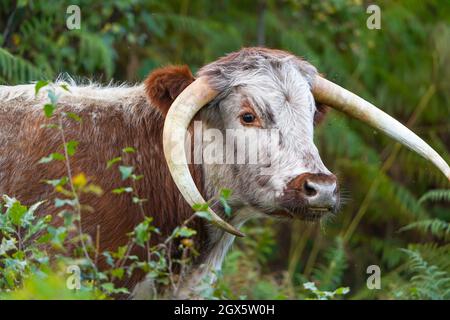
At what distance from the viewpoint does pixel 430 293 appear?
875cm

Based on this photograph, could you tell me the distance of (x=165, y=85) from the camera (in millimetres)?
8039

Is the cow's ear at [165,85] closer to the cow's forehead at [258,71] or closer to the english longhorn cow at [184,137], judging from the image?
the english longhorn cow at [184,137]

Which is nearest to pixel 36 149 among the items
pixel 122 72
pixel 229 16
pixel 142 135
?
pixel 142 135

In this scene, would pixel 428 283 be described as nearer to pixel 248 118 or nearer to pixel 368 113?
pixel 368 113

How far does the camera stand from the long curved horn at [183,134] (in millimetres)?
7418

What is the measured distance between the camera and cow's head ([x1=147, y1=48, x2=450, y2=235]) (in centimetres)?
754

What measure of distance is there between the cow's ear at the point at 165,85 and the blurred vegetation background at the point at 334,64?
363cm

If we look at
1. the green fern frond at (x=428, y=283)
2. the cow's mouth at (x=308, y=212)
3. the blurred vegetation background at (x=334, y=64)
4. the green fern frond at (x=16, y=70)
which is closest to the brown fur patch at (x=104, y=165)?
the cow's mouth at (x=308, y=212)

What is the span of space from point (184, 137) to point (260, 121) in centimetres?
61

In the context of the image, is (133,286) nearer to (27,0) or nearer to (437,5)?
(27,0)

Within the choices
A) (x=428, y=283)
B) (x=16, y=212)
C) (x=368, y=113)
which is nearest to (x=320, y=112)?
(x=368, y=113)

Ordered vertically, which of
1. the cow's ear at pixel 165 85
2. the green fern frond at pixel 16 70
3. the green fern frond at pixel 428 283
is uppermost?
the green fern frond at pixel 16 70

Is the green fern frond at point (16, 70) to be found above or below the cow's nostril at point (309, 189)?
above

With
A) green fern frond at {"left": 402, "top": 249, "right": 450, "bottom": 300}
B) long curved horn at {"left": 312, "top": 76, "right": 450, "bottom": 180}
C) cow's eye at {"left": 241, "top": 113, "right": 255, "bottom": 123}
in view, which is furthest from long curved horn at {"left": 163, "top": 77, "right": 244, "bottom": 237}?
green fern frond at {"left": 402, "top": 249, "right": 450, "bottom": 300}
